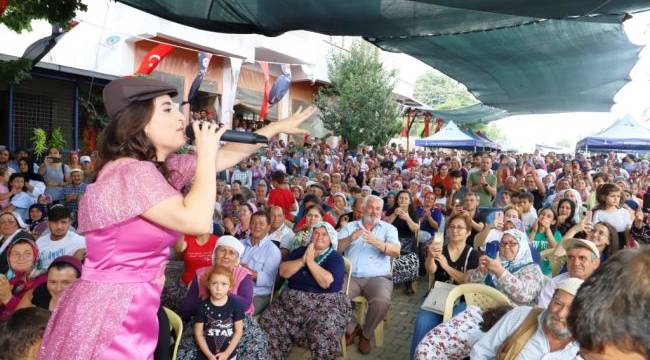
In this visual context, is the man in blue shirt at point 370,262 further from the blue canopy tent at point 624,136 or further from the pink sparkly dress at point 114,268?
the blue canopy tent at point 624,136

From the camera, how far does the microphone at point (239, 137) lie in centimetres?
142

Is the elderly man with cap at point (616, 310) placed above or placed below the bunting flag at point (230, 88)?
below

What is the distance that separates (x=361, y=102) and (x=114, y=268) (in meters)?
15.1

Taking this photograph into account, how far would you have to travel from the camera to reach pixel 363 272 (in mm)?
4293

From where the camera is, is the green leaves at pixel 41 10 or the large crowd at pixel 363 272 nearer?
the large crowd at pixel 363 272

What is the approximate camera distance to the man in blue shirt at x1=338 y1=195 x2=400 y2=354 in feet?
13.0

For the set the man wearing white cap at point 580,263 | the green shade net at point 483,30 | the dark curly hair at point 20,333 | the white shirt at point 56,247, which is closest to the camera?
the dark curly hair at point 20,333

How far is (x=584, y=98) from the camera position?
7.76 metres

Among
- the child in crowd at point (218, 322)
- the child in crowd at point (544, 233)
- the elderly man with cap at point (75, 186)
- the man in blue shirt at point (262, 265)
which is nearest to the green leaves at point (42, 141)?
the elderly man with cap at point (75, 186)

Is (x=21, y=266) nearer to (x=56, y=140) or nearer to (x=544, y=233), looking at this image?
(x=544, y=233)

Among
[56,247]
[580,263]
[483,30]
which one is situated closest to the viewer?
[580,263]

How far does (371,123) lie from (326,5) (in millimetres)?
13588

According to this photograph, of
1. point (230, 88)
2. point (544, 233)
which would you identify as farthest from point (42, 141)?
point (544, 233)

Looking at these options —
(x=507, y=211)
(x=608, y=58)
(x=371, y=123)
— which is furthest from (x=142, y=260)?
(x=371, y=123)
